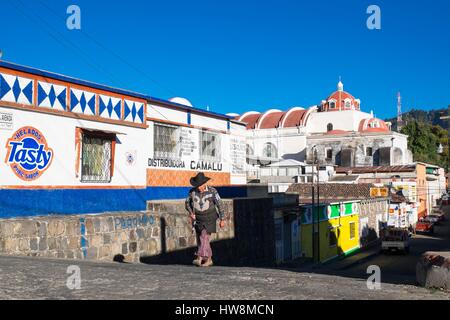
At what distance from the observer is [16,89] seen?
31.6 feet

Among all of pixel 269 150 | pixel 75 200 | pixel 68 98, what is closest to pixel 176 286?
pixel 75 200

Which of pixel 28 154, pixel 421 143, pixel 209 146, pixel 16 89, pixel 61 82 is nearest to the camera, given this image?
pixel 16 89

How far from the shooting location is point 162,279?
5812 mm

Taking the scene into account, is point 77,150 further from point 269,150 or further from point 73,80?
point 269,150

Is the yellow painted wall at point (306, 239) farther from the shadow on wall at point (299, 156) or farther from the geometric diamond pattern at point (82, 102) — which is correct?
the shadow on wall at point (299, 156)

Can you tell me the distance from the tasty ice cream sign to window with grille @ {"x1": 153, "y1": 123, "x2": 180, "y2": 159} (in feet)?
12.2

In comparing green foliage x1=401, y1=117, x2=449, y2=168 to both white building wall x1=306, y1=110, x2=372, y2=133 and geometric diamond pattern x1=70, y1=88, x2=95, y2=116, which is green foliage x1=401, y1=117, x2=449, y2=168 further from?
geometric diamond pattern x1=70, y1=88, x2=95, y2=116

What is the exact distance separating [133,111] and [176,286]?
26.2 feet

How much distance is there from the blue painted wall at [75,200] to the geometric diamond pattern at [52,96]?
1.72 m

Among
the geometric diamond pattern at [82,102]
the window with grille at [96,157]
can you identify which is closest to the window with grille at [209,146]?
the window with grille at [96,157]

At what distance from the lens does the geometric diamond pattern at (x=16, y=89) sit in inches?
369

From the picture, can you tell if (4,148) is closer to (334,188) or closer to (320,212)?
(320,212)

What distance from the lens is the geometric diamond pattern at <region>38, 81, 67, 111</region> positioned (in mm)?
10164
